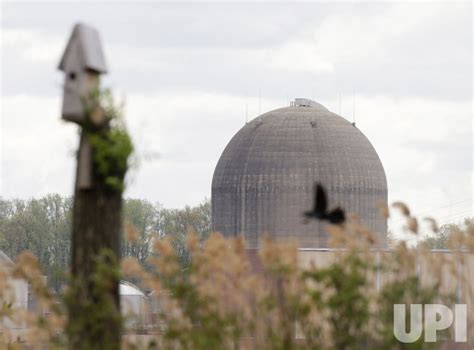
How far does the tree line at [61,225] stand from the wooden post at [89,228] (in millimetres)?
96423

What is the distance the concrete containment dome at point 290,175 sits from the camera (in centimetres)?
7262

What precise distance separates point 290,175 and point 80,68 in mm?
62234

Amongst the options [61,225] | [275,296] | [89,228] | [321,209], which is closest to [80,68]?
[89,228]

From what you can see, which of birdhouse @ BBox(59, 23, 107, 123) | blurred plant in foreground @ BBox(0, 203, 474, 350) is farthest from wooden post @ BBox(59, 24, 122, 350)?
blurred plant in foreground @ BBox(0, 203, 474, 350)

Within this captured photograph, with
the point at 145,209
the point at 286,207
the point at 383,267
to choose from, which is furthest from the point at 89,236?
the point at 145,209

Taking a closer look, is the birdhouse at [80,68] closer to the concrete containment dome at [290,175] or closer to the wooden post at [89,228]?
the wooden post at [89,228]

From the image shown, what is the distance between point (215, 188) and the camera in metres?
74.5

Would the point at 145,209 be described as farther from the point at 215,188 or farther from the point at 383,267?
the point at 383,267

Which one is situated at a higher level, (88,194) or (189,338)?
(88,194)

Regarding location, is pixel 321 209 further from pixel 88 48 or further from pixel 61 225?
pixel 61 225

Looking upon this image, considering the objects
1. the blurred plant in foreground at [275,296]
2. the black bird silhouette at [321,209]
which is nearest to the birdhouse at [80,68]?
the blurred plant in foreground at [275,296]

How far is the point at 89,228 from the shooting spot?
1085 centimetres

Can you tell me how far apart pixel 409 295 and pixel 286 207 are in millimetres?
60973

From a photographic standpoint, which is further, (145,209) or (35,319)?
(145,209)
